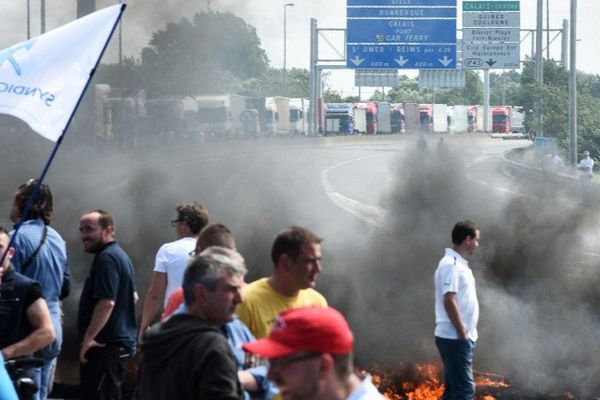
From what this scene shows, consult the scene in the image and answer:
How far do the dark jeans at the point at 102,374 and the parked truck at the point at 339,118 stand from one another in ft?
187

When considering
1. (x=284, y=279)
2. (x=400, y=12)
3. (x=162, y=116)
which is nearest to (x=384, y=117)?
(x=400, y=12)

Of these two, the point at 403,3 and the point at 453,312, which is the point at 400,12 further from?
the point at 453,312

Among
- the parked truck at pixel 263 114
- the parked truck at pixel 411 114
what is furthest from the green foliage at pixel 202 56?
the parked truck at pixel 411 114

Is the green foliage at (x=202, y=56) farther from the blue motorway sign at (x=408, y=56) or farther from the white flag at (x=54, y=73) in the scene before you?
the white flag at (x=54, y=73)

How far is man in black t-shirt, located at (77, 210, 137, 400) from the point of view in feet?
22.3

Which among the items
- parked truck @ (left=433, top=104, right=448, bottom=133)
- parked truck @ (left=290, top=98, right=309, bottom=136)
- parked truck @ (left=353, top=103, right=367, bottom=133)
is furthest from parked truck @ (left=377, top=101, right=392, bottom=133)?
parked truck @ (left=290, top=98, right=309, bottom=136)

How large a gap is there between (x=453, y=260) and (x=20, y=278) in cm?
307

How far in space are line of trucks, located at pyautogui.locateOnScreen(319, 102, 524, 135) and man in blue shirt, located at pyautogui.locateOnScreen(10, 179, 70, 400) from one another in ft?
187

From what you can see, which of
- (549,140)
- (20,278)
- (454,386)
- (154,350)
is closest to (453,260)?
(454,386)

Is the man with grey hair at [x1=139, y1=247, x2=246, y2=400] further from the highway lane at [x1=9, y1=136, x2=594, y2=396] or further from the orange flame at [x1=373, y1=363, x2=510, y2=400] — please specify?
the highway lane at [x1=9, y1=136, x2=594, y2=396]

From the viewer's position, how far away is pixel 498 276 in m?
15.2

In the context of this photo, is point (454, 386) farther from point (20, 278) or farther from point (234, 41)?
point (234, 41)

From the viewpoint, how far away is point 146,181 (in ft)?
86.0

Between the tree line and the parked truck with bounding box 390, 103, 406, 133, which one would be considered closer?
the tree line
